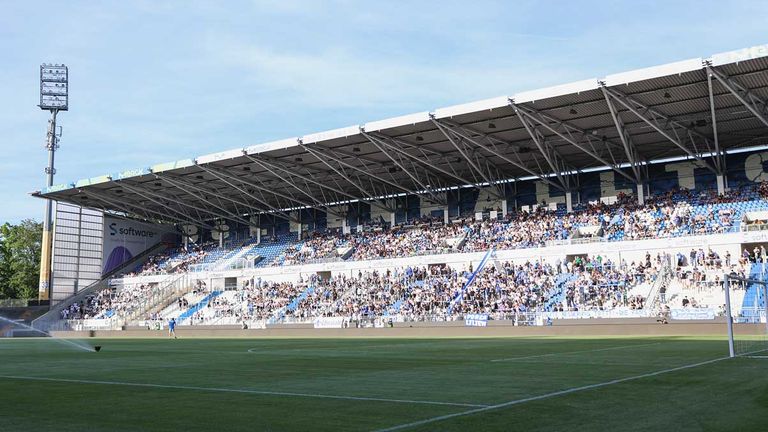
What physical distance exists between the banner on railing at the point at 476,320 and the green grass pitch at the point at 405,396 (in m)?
26.0

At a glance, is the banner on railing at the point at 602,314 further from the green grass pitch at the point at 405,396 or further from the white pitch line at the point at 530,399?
the white pitch line at the point at 530,399

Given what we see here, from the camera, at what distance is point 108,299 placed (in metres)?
76.2

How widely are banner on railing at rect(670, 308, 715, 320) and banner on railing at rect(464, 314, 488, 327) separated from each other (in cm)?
1112

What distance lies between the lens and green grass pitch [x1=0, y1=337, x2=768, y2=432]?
845 cm

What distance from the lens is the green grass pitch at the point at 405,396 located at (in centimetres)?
845

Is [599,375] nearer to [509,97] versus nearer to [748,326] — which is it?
[748,326]

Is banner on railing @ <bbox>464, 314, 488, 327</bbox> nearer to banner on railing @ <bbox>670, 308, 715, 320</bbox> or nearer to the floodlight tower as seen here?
banner on railing @ <bbox>670, 308, 715, 320</bbox>

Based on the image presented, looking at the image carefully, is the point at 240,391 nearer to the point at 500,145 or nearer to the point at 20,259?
the point at 500,145

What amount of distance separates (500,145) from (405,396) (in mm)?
41809

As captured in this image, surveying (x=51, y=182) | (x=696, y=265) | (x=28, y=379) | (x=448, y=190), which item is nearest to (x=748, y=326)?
(x=696, y=265)

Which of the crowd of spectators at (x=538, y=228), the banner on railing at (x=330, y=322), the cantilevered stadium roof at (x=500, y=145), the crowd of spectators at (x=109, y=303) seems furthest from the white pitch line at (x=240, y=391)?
the crowd of spectators at (x=109, y=303)

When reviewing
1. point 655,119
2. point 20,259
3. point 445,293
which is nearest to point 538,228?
point 445,293

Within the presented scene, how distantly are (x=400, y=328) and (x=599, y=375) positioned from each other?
113ft

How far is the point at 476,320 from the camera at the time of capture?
4516 cm
